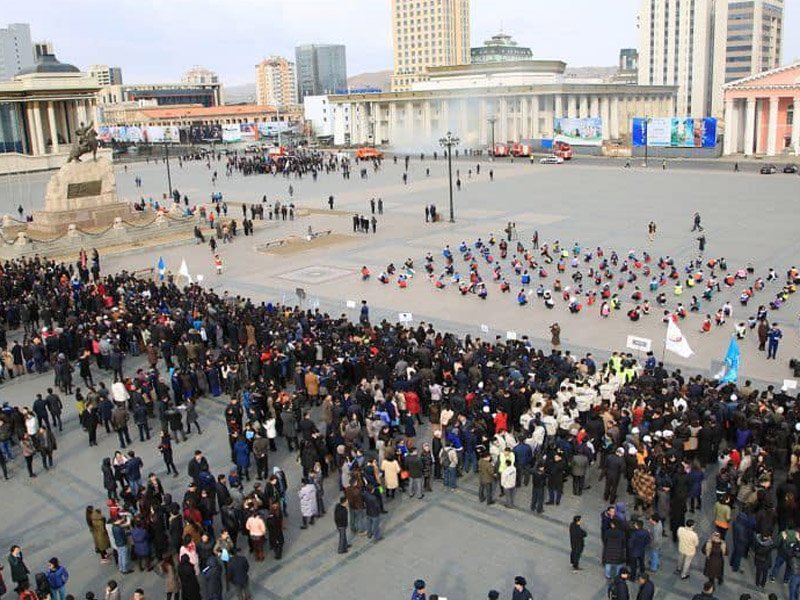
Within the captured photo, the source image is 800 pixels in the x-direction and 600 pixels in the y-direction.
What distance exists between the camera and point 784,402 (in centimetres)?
1523

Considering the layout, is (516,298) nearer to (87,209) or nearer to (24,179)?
(87,209)

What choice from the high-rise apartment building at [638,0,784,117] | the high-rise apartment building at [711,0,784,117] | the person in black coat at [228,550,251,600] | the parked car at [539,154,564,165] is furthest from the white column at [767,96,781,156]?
the person in black coat at [228,550,251,600]

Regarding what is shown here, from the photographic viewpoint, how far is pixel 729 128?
3241 inches

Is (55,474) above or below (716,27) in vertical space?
below

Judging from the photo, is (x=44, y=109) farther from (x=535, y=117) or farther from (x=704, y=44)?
(x=704, y=44)

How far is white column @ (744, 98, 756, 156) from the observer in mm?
79625

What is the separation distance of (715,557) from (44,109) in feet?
298

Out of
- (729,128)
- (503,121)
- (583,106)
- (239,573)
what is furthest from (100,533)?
(583,106)

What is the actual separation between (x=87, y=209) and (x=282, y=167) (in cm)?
3622

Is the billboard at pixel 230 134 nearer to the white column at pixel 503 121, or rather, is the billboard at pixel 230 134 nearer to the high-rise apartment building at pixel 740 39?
the white column at pixel 503 121

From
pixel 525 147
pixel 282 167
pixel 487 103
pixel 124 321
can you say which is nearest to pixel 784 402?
pixel 124 321

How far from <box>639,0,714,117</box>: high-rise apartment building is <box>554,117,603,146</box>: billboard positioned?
1990 inches

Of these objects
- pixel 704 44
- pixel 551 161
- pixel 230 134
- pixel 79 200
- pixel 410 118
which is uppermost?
pixel 704 44

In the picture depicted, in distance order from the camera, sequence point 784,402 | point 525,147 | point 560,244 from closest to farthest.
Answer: point 784,402 < point 560,244 < point 525,147
